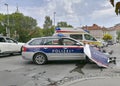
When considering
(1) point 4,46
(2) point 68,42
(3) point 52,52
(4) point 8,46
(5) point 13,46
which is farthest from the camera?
(5) point 13,46

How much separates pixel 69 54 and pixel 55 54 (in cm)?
72

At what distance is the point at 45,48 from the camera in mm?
12680

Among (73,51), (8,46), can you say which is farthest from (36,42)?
(8,46)

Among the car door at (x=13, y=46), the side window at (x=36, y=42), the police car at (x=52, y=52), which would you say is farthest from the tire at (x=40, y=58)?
the car door at (x=13, y=46)

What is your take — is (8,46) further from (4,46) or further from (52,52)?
(52,52)

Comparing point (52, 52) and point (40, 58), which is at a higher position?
point (52, 52)

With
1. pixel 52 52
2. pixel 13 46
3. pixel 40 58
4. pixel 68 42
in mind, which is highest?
pixel 68 42

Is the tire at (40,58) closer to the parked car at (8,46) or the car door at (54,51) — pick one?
the car door at (54,51)

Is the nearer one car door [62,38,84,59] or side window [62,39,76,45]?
car door [62,38,84,59]

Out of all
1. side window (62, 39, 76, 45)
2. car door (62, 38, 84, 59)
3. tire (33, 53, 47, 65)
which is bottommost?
tire (33, 53, 47, 65)

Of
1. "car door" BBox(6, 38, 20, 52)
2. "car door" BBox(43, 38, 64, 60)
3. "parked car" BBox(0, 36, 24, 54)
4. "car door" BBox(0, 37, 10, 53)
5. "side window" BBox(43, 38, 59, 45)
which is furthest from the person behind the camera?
"car door" BBox(6, 38, 20, 52)

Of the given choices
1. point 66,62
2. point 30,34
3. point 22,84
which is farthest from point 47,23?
point 22,84

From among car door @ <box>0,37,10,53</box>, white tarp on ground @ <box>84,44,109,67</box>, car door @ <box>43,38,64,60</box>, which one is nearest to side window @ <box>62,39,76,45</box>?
car door @ <box>43,38,64,60</box>

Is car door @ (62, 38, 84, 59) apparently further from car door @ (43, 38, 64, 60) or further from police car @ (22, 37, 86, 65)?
car door @ (43, 38, 64, 60)
